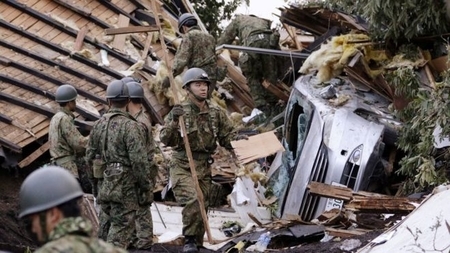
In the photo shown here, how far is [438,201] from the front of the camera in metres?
8.70

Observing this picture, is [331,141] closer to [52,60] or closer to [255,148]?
[255,148]

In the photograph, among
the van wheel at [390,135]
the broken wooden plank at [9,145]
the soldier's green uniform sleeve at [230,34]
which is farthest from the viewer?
the soldier's green uniform sleeve at [230,34]

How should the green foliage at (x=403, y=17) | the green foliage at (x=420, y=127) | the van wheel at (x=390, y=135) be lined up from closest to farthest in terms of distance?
the green foliage at (x=420, y=127) → the van wheel at (x=390, y=135) → the green foliage at (x=403, y=17)

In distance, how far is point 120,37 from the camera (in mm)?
16641

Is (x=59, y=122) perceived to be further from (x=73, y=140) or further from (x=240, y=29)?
(x=240, y=29)

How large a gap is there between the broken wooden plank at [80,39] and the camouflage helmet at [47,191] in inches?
453

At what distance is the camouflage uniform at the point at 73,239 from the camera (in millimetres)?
4273

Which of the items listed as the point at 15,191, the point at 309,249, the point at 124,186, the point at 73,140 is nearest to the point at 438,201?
the point at 309,249

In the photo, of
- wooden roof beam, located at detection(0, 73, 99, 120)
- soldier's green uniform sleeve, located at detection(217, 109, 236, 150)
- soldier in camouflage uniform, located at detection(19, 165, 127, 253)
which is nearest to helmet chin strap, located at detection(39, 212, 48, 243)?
soldier in camouflage uniform, located at detection(19, 165, 127, 253)

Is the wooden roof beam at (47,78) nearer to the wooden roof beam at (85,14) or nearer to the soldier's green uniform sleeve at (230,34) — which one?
the wooden roof beam at (85,14)

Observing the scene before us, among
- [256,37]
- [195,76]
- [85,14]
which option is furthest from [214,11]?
[195,76]

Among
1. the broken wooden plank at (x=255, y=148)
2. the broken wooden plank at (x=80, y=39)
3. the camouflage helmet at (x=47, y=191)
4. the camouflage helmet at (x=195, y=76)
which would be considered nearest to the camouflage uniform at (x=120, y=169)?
the camouflage helmet at (x=195, y=76)

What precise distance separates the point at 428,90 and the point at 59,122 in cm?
428

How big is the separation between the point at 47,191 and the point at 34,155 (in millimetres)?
9449
